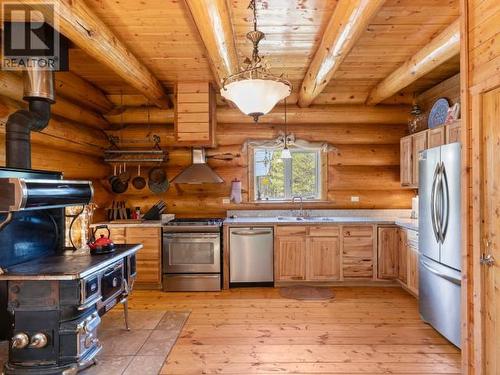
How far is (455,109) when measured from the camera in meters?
3.45

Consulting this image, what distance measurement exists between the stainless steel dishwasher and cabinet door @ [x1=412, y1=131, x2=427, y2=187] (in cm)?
212

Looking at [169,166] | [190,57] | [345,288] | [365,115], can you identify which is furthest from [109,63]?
[345,288]

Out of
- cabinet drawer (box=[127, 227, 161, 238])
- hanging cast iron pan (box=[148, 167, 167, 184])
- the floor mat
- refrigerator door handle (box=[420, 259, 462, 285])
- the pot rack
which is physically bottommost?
the floor mat

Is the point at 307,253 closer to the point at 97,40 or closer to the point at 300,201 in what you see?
the point at 300,201

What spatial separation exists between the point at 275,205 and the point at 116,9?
132 inches

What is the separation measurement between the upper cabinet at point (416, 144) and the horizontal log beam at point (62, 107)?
A: 4.34 meters

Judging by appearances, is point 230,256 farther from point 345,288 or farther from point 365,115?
point 365,115

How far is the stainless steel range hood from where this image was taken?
4.36 m

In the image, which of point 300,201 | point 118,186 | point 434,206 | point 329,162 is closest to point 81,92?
point 118,186

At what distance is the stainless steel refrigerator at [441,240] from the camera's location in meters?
2.59

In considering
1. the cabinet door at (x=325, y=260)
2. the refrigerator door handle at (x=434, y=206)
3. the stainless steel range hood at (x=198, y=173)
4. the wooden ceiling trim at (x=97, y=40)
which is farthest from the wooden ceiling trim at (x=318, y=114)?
the refrigerator door handle at (x=434, y=206)

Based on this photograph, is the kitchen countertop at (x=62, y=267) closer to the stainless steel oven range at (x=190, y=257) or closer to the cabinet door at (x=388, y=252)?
the stainless steel oven range at (x=190, y=257)

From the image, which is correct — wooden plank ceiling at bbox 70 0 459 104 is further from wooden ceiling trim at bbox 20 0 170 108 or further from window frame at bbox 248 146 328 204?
window frame at bbox 248 146 328 204

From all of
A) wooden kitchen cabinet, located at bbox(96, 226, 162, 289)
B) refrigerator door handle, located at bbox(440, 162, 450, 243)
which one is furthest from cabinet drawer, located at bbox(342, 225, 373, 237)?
wooden kitchen cabinet, located at bbox(96, 226, 162, 289)
